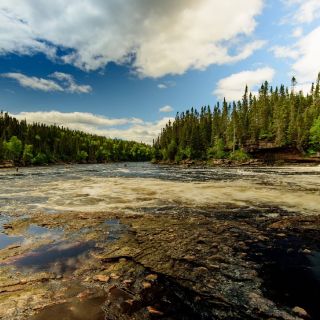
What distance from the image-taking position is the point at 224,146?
12169 centimetres

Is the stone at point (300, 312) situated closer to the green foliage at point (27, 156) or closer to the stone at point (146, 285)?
the stone at point (146, 285)

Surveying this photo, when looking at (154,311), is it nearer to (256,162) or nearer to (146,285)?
(146,285)

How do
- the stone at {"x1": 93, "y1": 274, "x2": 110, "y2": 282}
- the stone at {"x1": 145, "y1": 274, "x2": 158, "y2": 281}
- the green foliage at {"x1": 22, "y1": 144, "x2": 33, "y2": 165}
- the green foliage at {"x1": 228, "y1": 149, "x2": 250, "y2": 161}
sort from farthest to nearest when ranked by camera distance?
the green foliage at {"x1": 22, "y1": 144, "x2": 33, "y2": 165} → the green foliage at {"x1": 228, "y1": 149, "x2": 250, "y2": 161} → the stone at {"x1": 145, "y1": 274, "x2": 158, "y2": 281} → the stone at {"x1": 93, "y1": 274, "x2": 110, "y2": 282}

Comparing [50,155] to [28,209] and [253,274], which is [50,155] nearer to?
[28,209]

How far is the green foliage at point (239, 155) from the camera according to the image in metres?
105

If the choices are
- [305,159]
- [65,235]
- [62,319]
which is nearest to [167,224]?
[65,235]

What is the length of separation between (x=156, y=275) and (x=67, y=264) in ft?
10.4

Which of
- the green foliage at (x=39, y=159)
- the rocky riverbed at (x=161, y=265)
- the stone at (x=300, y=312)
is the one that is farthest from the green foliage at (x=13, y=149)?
the stone at (x=300, y=312)

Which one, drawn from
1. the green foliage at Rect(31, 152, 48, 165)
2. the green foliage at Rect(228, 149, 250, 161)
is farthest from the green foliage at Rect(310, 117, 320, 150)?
the green foliage at Rect(31, 152, 48, 165)

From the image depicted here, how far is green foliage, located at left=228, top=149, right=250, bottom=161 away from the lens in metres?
105

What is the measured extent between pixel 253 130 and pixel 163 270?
114 metres

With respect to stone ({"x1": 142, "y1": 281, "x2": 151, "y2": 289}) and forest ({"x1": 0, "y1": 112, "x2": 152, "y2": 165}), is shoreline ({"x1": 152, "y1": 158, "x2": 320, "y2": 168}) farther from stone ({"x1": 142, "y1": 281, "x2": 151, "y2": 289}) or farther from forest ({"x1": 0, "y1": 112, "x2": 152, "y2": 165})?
stone ({"x1": 142, "y1": 281, "x2": 151, "y2": 289})

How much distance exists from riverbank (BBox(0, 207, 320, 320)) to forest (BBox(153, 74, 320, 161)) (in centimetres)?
9323

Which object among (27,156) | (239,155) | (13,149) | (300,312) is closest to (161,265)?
(300,312)
